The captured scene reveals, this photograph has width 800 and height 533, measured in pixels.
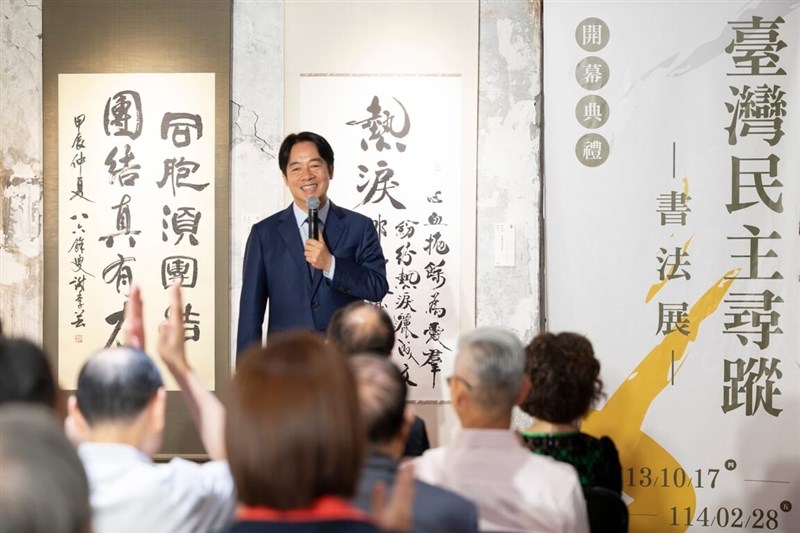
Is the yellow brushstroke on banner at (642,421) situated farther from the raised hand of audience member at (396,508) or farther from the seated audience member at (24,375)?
the raised hand of audience member at (396,508)

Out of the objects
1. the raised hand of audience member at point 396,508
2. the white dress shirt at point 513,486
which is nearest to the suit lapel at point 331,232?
the white dress shirt at point 513,486

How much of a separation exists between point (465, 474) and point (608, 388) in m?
2.51

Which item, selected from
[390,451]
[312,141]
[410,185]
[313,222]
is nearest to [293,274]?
[313,222]

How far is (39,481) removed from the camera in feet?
3.20

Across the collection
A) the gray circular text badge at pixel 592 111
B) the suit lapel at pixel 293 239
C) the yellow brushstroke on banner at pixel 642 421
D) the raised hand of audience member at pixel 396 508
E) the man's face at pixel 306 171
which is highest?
the gray circular text badge at pixel 592 111

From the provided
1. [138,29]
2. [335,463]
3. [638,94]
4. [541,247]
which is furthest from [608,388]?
[335,463]

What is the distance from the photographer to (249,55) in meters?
4.55

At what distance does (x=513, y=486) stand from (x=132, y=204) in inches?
123

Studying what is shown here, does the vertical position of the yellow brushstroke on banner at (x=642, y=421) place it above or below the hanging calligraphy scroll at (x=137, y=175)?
below

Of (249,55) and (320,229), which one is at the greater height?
(249,55)

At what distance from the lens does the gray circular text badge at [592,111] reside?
437 centimetres

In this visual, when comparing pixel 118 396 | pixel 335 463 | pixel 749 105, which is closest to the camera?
pixel 335 463

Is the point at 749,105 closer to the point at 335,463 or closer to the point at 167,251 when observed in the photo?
the point at 167,251

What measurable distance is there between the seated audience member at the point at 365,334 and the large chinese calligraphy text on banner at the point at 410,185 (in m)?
1.78
